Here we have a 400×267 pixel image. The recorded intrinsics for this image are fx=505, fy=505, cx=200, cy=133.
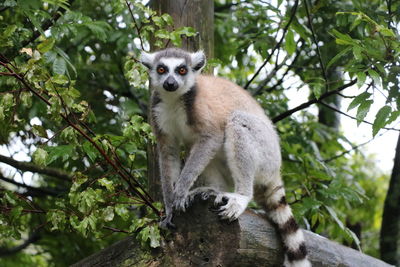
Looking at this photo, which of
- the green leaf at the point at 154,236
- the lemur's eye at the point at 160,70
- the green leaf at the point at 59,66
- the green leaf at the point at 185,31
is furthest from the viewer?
the lemur's eye at the point at 160,70

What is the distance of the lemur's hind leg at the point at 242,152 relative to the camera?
15.6 ft

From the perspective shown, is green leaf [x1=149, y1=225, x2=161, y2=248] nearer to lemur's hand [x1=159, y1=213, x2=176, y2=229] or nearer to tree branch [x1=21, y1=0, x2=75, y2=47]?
lemur's hand [x1=159, y1=213, x2=176, y2=229]

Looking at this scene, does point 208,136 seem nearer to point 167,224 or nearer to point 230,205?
point 230,205

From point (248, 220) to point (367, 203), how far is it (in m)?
4.07

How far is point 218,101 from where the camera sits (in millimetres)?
5176

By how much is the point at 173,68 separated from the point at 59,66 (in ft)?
4.10

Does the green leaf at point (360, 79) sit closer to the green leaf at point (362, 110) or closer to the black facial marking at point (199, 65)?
the green leaf at point (362, 110)

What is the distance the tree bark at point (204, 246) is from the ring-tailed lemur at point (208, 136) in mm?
353

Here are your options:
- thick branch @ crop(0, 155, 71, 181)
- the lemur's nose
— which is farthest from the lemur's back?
thick branch @ crop(0, 155, 71, 181)

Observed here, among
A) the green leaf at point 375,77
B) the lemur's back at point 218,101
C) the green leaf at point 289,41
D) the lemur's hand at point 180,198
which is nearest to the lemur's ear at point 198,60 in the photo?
the lemur's back at point 218,101

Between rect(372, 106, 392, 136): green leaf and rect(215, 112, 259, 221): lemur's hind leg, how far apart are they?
48.6 inches

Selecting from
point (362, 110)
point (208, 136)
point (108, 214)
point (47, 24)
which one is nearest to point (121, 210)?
point (108, 214)

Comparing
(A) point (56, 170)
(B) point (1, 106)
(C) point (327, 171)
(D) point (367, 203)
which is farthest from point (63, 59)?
(D) point (367, 203)

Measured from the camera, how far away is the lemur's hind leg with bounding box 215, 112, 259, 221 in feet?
15.6
